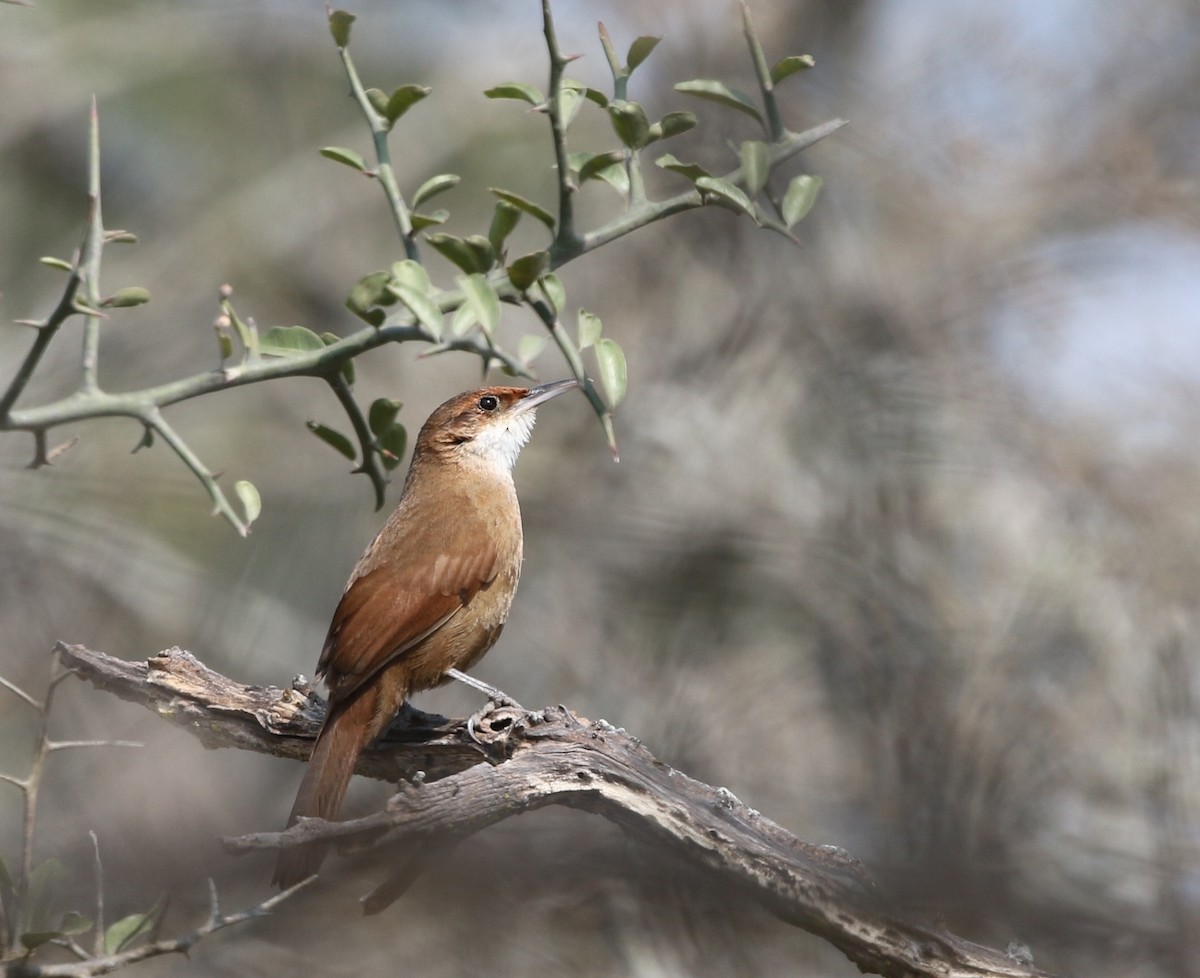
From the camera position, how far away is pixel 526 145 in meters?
10.7

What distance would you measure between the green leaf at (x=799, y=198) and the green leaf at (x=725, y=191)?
15cm

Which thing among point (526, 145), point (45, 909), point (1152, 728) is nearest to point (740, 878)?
point (45, 909)

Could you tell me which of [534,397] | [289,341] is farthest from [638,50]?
[534,397]

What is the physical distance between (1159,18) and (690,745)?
6.73 m

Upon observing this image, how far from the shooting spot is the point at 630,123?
7.98 ft

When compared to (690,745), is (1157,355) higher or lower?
higher

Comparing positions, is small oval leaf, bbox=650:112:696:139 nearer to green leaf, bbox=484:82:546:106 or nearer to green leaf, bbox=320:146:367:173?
green leaf, bbox=484:82:546:106

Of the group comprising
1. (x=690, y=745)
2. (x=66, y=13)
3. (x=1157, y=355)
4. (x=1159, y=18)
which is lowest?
(x=690, y=745)

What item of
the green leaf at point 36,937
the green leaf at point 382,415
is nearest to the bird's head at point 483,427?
the green leaf at point 382,415

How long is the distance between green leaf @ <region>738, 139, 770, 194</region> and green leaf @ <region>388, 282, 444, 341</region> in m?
0.68

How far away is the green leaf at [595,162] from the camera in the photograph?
2.43 meters

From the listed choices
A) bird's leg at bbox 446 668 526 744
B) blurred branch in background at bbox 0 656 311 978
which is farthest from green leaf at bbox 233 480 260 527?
bird's leg at bbox 446 668 526 744

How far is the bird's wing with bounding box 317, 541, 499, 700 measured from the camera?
3783mm

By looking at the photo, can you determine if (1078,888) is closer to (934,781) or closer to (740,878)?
(740,878)
